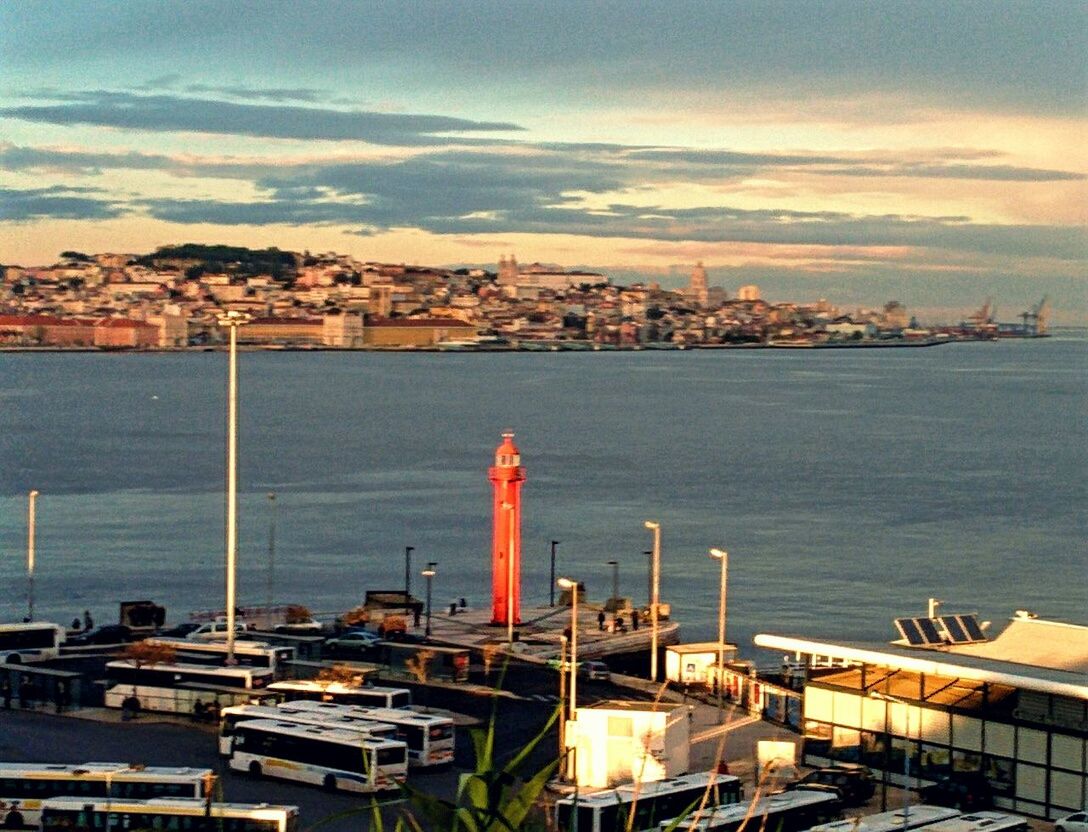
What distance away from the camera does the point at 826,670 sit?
29.2 ft

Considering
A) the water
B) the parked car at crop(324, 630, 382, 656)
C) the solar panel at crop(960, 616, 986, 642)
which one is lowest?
the water

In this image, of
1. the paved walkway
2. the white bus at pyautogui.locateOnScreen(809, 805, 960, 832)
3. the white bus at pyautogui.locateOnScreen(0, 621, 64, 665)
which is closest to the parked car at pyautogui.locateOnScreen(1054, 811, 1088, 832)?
the white bus at pyautogui.locateOnScreen(809, 805, 960, 832)

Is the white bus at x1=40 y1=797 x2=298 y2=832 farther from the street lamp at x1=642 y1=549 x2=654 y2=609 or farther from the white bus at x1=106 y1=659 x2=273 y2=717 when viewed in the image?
the street lamp at x1=642 y1=549 x2=654 y2=609

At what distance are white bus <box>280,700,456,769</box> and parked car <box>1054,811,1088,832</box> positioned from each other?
270 cm

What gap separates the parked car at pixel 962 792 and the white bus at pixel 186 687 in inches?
136

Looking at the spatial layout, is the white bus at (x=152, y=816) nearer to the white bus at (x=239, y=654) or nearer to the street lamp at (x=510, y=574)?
the white bus at (x=239, y=654)

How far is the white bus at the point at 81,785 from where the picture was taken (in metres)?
7.28

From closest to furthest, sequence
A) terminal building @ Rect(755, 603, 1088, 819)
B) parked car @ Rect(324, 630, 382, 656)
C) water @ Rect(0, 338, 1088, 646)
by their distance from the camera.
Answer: terminal building @ Rect(755, 603, 1088, 819)
parked car @ Rect(324, 630, 382, 656)
water @ Rect(0, 338, 1088, 646)

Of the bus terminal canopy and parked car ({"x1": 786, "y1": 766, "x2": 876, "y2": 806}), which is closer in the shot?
the bus terminal canopy

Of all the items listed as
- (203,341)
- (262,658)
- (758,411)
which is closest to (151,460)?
(758,411)

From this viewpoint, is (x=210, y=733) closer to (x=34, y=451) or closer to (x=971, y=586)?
(x=971, y=586)

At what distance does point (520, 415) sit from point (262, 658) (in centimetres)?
4050

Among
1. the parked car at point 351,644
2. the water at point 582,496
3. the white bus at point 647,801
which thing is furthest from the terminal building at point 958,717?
the water at point 582,496

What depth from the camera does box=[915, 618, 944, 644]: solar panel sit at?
10164mm
